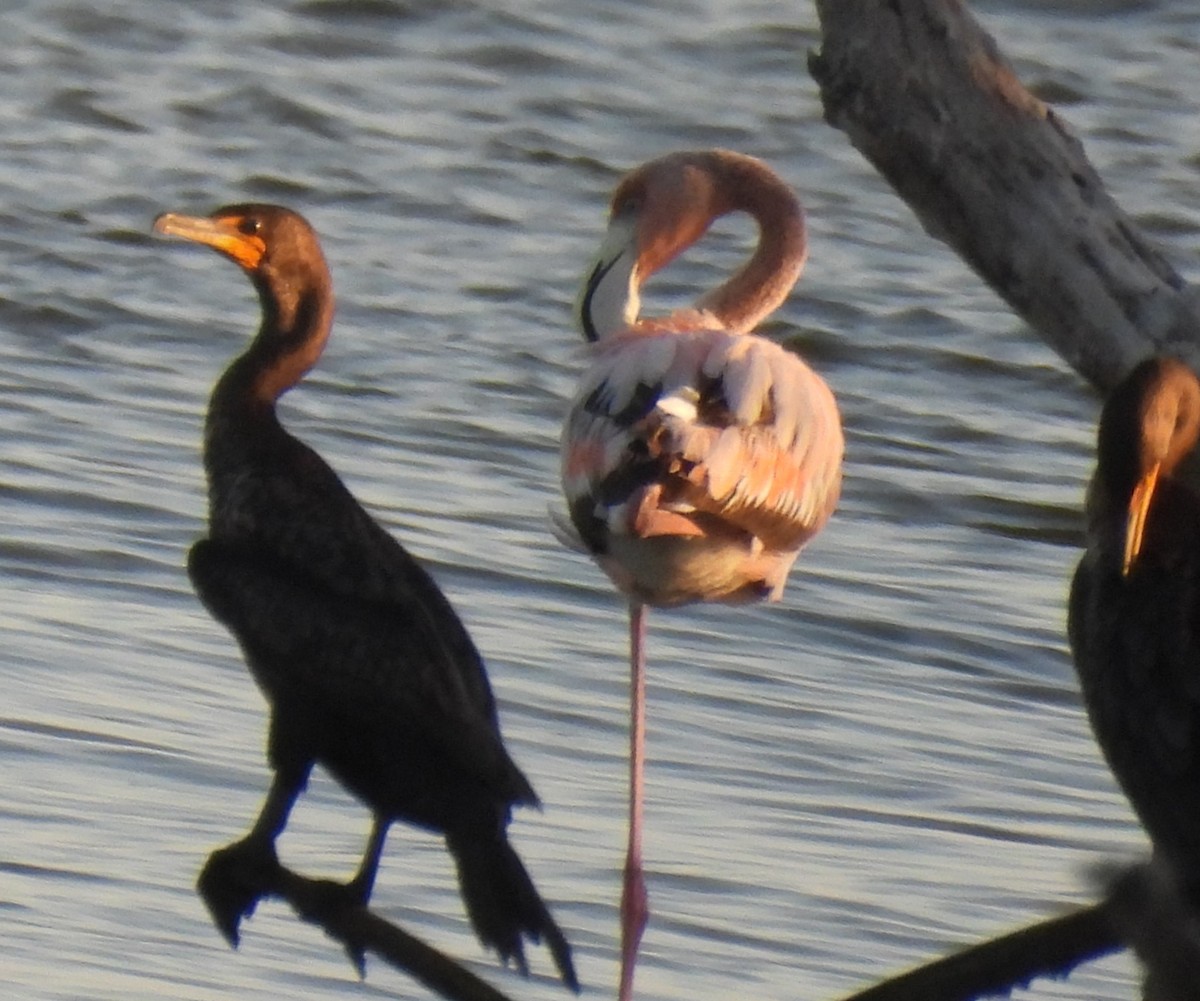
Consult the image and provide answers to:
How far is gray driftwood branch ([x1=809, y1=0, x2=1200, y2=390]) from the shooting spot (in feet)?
16.7

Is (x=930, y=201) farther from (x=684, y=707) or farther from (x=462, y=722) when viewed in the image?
(x=684, y=707)

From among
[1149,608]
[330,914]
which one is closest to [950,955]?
[1149,608]

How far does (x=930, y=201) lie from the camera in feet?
17.1

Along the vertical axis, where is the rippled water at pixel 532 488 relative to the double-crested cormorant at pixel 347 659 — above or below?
below

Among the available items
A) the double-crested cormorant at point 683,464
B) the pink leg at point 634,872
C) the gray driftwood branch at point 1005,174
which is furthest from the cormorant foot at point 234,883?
the pink leg at point 634,872

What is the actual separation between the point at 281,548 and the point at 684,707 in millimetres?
2827

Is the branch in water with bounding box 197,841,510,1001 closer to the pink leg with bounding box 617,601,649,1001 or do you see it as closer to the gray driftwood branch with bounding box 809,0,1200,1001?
the gray driftwood branch with bounding box 809,0,1200,1001

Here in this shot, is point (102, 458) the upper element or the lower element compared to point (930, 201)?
lower

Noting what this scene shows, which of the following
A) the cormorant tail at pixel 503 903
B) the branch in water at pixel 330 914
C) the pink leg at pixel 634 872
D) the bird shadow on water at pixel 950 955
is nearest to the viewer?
the bird shadow on water at pixel 950 955

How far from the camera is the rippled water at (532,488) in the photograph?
707 centimetres

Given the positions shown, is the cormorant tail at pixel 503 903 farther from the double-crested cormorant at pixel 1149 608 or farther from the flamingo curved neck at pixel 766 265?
the flamingo curved neck at pixel 766 265

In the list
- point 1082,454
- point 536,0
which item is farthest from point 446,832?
point 536,0

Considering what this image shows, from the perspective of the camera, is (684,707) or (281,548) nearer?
(281,548)

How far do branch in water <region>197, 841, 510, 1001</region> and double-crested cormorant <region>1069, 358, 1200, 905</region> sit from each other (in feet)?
3.20
